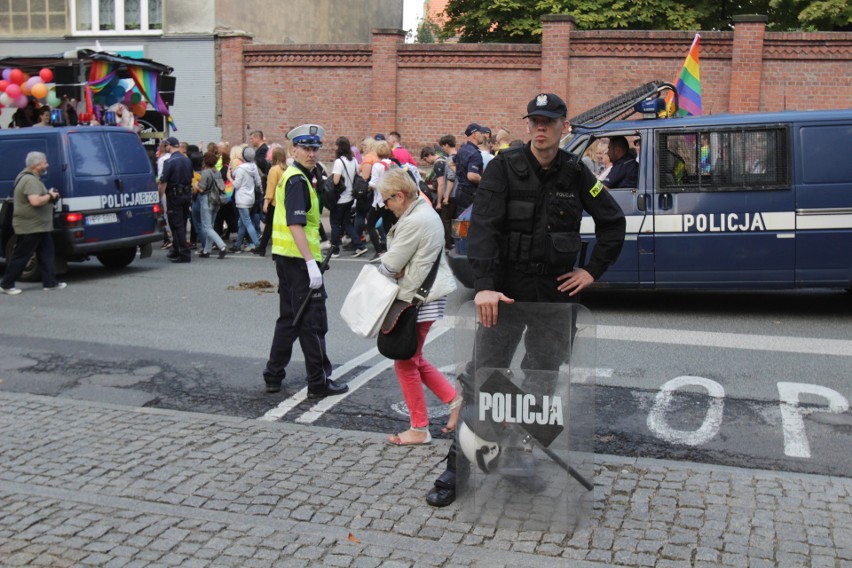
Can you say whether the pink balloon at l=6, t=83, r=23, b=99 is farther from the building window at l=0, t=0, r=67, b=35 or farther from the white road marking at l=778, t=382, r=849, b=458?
the white road marking at l=778, t=382, r=849, b=458

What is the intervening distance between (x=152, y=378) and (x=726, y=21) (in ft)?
88.0

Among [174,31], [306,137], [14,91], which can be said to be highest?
[174,31]

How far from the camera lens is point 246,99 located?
2494 cm

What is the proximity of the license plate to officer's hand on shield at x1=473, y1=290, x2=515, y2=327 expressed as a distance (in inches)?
375

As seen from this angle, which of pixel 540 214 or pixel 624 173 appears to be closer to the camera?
pixel 540 214

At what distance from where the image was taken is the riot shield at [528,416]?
4.63 metres

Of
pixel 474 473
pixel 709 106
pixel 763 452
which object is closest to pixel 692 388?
pixel 763 452

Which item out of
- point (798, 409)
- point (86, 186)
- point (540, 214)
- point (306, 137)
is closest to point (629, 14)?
point (86, 186)

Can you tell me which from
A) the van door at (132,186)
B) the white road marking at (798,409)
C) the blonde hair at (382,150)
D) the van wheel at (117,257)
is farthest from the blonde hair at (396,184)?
the blonde hair at (382,150)

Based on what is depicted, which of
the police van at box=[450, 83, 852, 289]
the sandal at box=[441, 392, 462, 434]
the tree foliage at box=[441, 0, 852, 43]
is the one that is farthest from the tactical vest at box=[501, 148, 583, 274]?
the tree foliage at box=[441, 0, 852, 43]

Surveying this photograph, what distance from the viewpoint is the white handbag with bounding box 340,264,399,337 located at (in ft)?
18.5

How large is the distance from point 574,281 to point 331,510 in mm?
1687

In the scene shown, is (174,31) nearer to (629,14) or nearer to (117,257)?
(629,14)

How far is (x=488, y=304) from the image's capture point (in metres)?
4.61
